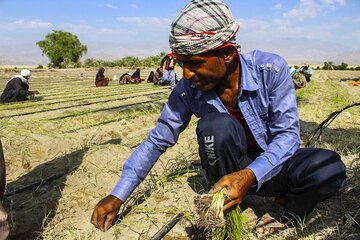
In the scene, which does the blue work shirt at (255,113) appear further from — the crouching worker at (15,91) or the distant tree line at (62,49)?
the distant tree line at (62,49)

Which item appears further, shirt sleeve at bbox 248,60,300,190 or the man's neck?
the man's neck

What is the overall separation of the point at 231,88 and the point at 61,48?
6295 centimetres

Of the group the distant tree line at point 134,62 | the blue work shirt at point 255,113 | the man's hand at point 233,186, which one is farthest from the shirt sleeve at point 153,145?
the distant tree line at point 134,62

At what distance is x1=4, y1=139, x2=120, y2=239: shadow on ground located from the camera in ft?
7.86

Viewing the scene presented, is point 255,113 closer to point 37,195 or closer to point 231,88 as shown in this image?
point 231,88

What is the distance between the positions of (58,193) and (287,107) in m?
1.92

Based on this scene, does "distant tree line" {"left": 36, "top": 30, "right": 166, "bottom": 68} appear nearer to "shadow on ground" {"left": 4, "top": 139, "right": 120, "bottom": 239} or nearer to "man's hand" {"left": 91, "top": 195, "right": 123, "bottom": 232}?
"shadow on ground" {"left": 4, "top": 139, "right": 120, "bottom": 239}

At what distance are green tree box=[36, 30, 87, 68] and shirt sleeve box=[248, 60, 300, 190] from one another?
6143 cm

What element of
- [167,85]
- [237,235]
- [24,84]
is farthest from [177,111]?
[167,85]

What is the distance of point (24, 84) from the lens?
985 cm

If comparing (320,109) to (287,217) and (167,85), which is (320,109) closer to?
(287,217)

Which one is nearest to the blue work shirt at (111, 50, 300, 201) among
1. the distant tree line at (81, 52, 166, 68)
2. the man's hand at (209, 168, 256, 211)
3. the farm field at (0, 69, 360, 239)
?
the man's hand at (209, 168, 256, 211)

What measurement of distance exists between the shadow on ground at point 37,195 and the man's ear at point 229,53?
4.66ft

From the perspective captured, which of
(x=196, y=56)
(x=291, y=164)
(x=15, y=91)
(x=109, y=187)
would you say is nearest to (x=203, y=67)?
(x=196, y=56)
